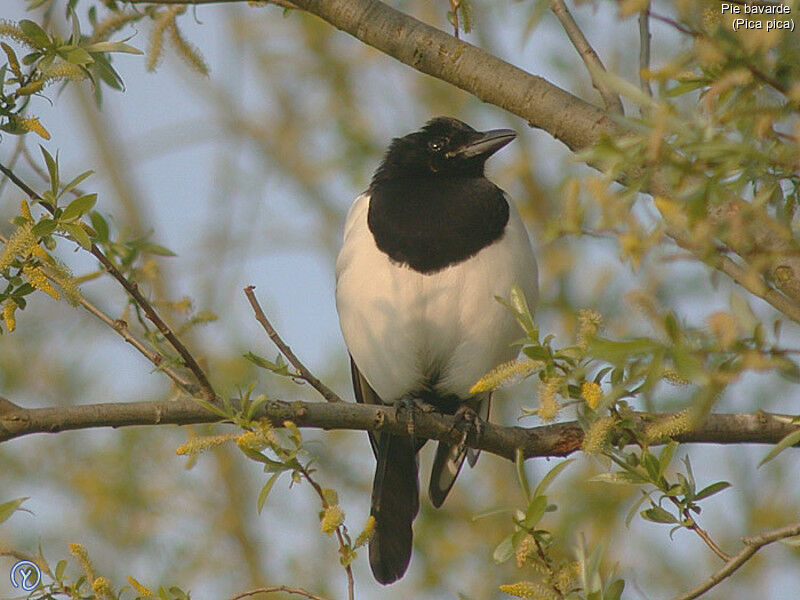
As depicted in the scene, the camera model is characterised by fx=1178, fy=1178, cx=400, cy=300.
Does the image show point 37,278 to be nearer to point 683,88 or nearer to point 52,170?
point 52,170

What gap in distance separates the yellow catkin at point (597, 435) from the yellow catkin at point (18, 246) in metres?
1.30

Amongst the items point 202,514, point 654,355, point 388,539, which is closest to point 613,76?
point 654,355

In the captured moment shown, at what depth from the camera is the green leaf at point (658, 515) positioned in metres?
2.62

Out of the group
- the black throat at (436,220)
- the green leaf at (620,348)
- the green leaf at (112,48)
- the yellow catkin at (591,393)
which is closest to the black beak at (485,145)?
the black throat at (436,220)

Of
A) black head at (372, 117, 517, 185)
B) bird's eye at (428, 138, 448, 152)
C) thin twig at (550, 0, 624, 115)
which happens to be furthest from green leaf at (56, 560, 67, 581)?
bird's eye at (428, 138, 448, 152)

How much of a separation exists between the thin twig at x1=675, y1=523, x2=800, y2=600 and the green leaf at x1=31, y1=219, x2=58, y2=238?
1592 mm

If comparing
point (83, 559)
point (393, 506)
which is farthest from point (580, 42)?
point (393, 506)

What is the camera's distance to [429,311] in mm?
4719

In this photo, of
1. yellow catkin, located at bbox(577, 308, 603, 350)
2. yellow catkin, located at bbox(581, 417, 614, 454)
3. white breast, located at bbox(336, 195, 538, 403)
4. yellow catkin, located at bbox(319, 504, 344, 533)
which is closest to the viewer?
yellow catkin, located at bbox(577, 308, 603, 350)

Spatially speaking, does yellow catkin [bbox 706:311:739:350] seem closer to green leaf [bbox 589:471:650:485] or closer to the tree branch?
green leaf [bbox 589:471:650:485]

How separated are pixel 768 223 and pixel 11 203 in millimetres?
6676

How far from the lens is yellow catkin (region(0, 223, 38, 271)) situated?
2.58 metres

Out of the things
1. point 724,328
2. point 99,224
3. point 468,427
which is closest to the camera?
point 724,328

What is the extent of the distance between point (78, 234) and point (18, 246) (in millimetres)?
144
